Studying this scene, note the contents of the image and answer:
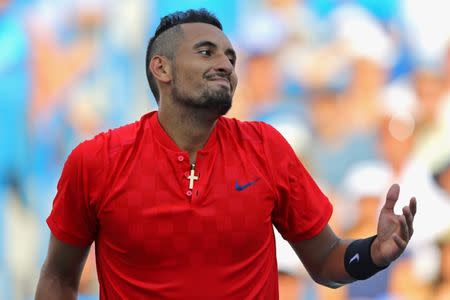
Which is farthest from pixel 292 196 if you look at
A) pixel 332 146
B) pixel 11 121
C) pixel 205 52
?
pixel 11 121

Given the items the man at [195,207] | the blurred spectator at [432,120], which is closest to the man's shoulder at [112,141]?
the man at [195,207]

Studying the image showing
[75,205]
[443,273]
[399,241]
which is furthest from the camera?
[443,273]

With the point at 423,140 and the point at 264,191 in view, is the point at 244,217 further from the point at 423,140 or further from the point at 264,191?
the point at 423,140

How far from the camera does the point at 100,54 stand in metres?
3.19

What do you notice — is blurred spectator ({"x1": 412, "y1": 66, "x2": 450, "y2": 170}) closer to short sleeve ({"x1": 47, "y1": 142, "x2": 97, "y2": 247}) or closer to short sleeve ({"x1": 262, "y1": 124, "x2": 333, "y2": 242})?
short sleeve ({"x1": 262, "y1": 124, "x2": 333, "y2": 242})

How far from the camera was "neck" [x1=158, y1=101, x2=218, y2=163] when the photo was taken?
74.9 inches

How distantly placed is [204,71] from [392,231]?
54cm

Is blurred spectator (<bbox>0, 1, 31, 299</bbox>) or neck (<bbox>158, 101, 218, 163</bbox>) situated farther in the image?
blurred spectator (<bbox>0, 1, 31, 299</bbox>)

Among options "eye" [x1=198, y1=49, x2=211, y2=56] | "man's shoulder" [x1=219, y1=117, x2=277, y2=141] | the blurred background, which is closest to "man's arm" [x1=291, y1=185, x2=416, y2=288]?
"man's shoulder" [x1=219, y1=117, x2=277, y2=141]

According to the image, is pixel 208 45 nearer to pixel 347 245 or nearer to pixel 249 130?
pixel 249 130

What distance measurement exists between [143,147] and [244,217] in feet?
0.93

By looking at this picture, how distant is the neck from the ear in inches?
3.4

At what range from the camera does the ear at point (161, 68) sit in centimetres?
198

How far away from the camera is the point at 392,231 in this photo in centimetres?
180
